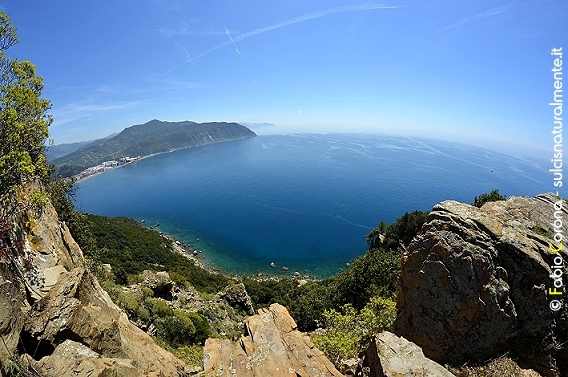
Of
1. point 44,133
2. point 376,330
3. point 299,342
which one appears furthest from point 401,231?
point 44,133

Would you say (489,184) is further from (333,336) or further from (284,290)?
(333,336)

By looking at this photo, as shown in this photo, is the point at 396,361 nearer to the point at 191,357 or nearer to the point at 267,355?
the point at 267,355

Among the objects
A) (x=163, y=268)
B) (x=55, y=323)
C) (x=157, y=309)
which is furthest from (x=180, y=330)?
(x=163, y=268)

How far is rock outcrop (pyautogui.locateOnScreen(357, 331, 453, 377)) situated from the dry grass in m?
3.42

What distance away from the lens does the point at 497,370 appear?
10.8m

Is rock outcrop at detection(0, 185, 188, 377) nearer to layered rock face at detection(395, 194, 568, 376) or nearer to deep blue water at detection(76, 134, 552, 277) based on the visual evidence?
layered rock face at detection(395, 194, 568, 376)

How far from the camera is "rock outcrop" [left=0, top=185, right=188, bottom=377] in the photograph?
8305 millimetres

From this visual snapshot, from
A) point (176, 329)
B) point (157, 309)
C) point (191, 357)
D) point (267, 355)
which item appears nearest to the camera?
point (267, 355)

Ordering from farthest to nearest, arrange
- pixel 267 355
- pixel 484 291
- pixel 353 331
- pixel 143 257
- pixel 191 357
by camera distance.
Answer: pixel 143 257 → pixel 191 357 → pixel 353 331 → pixel 267 355 → pixel 484 291

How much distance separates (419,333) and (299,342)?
5.46 meters

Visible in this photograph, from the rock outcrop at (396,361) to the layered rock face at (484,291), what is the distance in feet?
10.6

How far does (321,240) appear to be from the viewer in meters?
103

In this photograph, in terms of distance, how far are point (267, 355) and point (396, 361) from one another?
5.47 m

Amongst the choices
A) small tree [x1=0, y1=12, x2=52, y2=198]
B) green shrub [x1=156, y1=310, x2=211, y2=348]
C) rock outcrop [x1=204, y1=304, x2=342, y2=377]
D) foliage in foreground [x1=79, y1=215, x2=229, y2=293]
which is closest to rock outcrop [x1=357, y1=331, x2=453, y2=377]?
rock outcrop [x1=204, y1=304, x2=342, y2=377]
